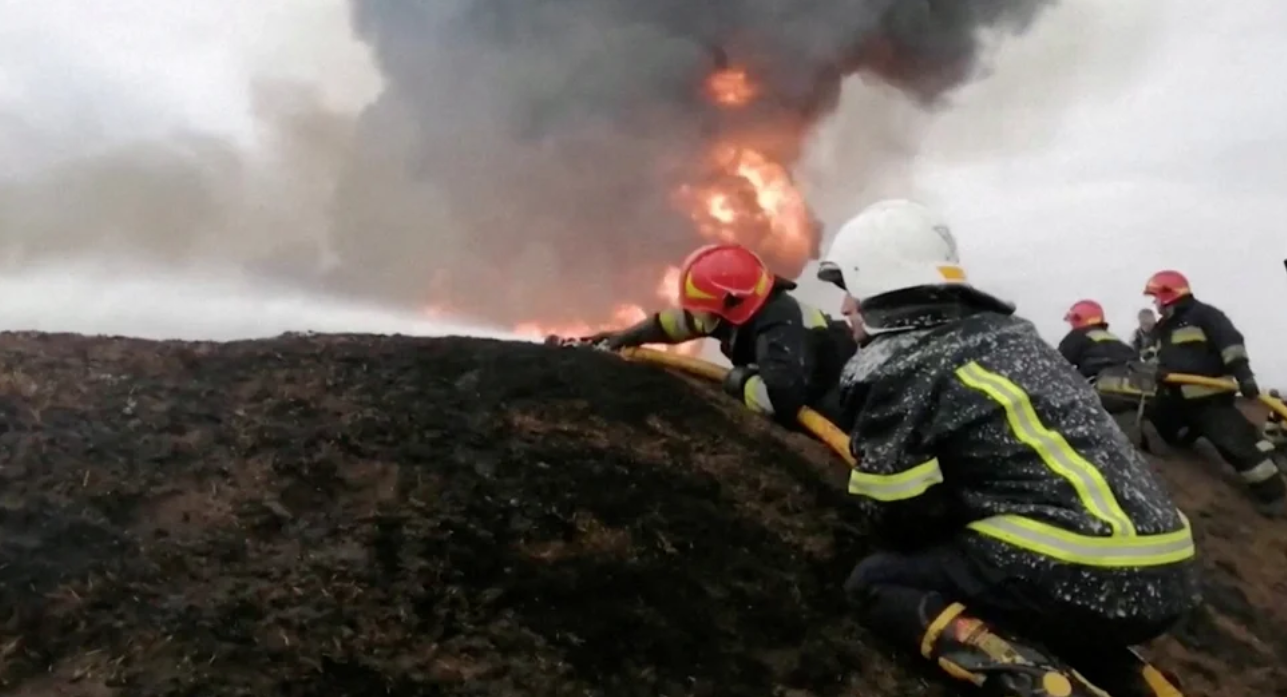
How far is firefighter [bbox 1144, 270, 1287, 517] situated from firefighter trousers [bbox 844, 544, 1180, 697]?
25.2 feet

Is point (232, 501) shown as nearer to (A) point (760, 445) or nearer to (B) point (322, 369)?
(B) point (322, 369)

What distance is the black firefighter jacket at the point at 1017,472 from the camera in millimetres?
3557

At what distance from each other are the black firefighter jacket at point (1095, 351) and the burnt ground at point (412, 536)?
19.7 ft

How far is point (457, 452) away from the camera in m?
5.04

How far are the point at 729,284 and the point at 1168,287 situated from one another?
7026 millimetres

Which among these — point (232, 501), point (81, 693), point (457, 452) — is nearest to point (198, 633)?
point (81, 693)

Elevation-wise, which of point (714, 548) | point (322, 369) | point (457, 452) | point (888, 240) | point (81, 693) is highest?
point (888, 240)

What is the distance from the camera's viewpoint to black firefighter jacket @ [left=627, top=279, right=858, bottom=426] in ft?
20.8

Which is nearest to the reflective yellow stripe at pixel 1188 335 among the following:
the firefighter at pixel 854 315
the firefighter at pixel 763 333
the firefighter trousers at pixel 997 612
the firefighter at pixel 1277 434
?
the firefighter at pixel 1277 434

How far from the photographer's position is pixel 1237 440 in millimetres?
10602

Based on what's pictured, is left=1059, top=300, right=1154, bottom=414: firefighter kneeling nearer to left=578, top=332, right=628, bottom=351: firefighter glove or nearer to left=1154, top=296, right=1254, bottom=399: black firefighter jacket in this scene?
left=1154, top=296, right=1254, bottom=399: black firefighter jacket

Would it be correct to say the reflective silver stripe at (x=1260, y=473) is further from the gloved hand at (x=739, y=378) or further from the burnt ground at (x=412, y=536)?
the gloved hand at (x=739, y=378)

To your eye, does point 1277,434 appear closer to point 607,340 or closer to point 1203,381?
point 1203,381

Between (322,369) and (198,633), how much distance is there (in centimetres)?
257
